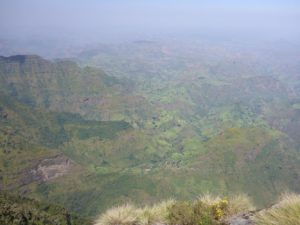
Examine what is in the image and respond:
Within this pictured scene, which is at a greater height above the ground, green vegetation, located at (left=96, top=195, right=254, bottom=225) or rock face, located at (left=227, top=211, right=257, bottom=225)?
rock face, located at (left=227, top=211, right=257, bottom=225)

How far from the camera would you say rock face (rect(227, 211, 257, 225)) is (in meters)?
8.32

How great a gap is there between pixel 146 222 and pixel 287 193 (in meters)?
3.61

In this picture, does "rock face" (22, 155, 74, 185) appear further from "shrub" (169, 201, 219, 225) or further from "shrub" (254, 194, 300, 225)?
"shrub" (254, 194, 300, 225)

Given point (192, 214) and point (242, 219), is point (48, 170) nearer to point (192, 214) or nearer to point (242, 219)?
point (192, 214)

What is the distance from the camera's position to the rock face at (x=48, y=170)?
154 metres

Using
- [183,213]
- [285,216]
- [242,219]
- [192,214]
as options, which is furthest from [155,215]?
[285,216]

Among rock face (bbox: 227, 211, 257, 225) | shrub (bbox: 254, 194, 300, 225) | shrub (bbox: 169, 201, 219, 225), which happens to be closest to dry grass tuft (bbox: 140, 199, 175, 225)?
shrub (bbox: 169, 201, 219, 225)

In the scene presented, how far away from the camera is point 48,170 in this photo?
158500 mm

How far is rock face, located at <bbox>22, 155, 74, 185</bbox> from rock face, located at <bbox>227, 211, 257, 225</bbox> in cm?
15198

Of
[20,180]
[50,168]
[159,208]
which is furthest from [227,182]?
[159,208]

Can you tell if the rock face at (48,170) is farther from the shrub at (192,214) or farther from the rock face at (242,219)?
the rock face at (242,219)

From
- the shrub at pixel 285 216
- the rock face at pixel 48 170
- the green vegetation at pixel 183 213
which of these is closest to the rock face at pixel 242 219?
the green vegetation at pixel 183 213

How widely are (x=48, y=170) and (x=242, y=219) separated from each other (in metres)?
158

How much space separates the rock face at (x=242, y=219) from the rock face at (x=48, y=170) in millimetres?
151982
